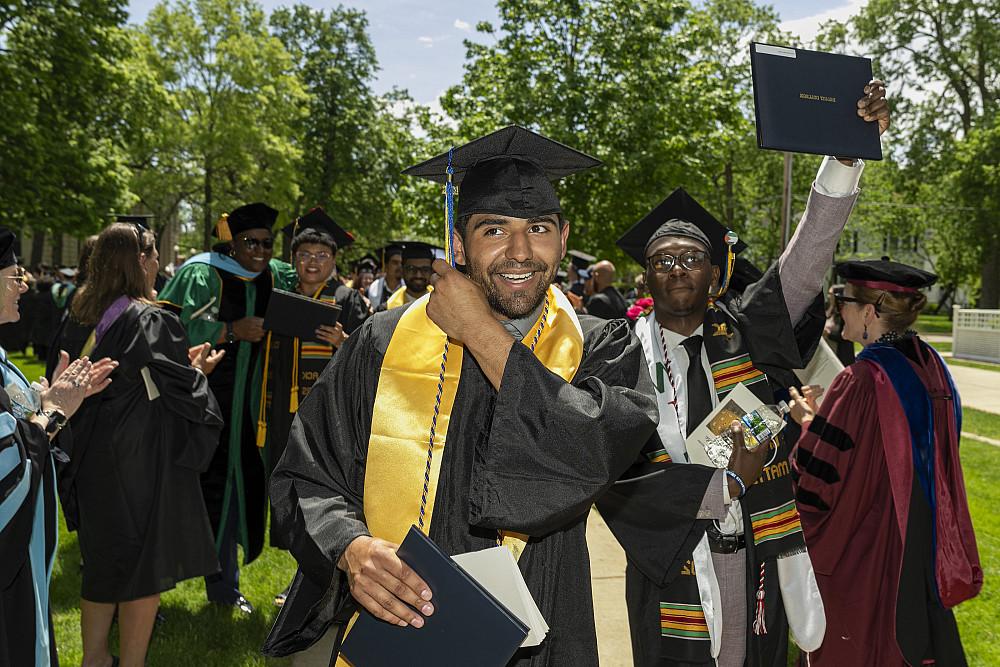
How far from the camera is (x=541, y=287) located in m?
1.97

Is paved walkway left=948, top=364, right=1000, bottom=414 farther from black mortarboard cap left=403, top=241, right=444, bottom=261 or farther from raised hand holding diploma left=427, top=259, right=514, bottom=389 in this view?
raised hand holding diploma left=427, top=259, right=514, bottom=389

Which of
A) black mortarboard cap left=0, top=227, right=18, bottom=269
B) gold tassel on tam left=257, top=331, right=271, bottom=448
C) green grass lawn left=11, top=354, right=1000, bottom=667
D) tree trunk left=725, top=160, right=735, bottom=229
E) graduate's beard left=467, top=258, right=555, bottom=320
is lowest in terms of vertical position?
green grass lawn left=11, top=354, right=1000, bottom=667

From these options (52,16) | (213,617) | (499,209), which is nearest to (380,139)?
(52,16)

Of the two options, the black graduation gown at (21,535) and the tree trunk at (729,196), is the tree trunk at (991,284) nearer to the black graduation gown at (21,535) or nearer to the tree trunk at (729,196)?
the tree trunk at (729,196)

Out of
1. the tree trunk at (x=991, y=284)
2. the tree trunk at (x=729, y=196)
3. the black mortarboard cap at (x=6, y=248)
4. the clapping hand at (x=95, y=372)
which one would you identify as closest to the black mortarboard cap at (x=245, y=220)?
the clapping hand at (x=95, y=372)

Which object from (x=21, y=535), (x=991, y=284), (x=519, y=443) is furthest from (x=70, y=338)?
(x=991, y=284)

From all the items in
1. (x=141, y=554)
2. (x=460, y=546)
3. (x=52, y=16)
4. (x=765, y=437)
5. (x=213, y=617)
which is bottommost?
(x=213, y=617)

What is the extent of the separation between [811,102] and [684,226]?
798mm

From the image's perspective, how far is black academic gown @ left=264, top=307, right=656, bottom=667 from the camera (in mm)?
1647

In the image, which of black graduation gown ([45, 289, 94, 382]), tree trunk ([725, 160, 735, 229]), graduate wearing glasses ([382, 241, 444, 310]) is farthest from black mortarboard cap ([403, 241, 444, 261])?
tree trunk ([725, 160, 735, 229])

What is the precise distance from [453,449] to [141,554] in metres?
2.63

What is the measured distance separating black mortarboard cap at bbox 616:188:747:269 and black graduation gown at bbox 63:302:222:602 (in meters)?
2.23

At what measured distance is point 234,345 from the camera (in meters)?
5.33

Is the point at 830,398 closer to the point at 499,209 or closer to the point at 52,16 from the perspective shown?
the point at 499,209
